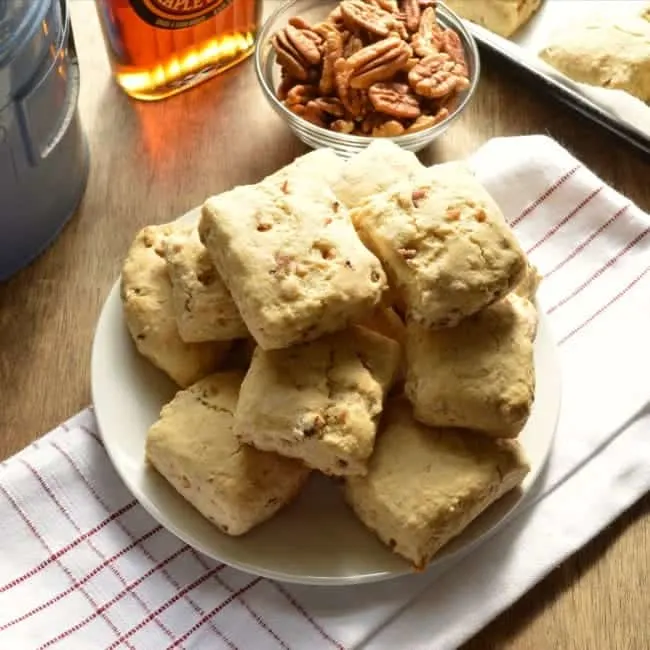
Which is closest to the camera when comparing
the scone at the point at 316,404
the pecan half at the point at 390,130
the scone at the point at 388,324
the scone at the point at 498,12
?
the scone at the point at 316,404

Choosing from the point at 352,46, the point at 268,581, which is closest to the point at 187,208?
the point at 352,46

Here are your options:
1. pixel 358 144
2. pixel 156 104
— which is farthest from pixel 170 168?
pixel 358 144

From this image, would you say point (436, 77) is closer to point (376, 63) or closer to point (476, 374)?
point (376, 63)

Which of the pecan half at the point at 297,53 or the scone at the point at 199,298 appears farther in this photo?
the pecan half at the point at 297,53

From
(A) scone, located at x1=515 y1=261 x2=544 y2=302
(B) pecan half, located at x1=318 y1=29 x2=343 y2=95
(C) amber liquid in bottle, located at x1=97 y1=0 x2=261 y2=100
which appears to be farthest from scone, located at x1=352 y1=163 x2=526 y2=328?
(C) amber liquid in bottle, located at x1=97 y1=0 x2=261 y2=100

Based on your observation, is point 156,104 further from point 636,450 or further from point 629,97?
point 636,450

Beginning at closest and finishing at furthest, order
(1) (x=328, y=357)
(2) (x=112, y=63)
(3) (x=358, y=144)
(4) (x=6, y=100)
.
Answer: (1) (x=328, y=357)
(4) (x=6, y=100)
(3) (x=358, y=144)
(2) (x=112, y=63)

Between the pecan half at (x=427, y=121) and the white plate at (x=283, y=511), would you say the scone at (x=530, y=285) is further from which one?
the pecan half at (x=427, y=121)

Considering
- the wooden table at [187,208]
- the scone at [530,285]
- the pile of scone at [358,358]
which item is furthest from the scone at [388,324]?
the wooden table at [187,208]
